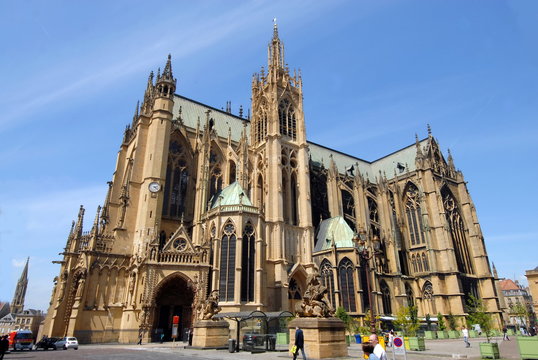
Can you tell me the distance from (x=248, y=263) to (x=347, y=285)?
12237 millimetres

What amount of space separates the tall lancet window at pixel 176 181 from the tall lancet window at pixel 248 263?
26.7ft

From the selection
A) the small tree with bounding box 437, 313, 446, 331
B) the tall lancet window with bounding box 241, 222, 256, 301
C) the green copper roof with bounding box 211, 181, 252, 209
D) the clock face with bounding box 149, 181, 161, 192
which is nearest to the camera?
the tall lancet window with bounding box 241, 222, 256, 301

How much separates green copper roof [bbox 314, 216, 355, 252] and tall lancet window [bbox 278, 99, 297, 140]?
1161 cm

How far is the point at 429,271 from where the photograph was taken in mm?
49969

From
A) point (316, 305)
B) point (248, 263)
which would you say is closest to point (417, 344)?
point (316, 305)

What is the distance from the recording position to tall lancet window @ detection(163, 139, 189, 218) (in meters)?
37.7

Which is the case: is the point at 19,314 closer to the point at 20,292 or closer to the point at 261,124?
the point at 20,292

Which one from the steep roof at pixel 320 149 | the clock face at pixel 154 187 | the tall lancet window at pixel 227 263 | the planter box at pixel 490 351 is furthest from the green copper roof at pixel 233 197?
the planter box at pixel 490 351

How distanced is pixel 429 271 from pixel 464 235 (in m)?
10.5

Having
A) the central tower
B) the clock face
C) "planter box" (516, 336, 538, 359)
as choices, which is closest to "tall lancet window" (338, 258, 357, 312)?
the central tower

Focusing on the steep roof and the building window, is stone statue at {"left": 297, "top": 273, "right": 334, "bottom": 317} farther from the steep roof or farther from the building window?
the building window

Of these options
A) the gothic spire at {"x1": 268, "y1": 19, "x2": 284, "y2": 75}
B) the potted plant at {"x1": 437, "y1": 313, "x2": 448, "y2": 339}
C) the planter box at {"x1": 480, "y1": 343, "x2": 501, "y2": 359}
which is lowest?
the planter box at {"x1": 480, "y1": 343, "x2": 501, "y2": 359}

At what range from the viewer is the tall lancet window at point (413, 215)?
54.0 meters

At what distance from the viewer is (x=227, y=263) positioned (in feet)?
107
